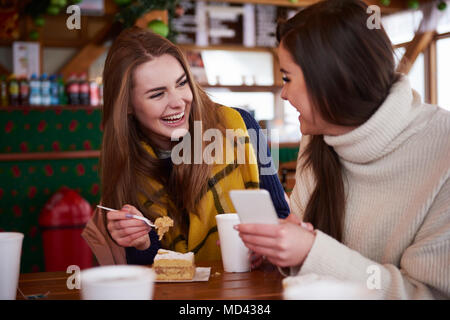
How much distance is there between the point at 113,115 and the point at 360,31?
0.92 meters

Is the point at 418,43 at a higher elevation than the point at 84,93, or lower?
higher

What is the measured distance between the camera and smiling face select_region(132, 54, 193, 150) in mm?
1649

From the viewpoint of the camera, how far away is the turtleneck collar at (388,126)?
1.12 metres

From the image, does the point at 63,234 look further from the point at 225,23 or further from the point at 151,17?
the point at 225,23

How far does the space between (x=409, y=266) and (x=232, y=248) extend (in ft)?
1.34

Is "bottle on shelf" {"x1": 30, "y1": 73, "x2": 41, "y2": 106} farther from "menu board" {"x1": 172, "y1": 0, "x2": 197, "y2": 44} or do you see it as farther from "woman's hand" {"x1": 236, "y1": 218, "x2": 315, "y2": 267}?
"woman's hand" {"x1": 236, "y1": 218, "x2": 315, "y2": 267}

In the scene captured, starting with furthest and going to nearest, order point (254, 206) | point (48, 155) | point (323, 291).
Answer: point (48, 155)
point (254, 206)
point (323, 291)

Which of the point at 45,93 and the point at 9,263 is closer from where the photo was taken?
the point at 9,263

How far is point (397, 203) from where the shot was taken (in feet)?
3.70

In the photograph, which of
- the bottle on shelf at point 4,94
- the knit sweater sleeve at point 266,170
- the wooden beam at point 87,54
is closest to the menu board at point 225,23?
the wooden beam at point 87,54

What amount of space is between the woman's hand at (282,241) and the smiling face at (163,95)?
2.49 ft

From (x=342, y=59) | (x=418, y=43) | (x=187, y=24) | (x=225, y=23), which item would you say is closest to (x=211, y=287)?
(x=342, y=59)

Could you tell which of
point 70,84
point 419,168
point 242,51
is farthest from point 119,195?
point 242,51
